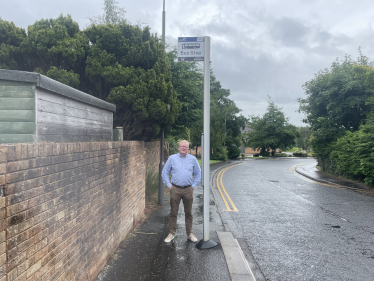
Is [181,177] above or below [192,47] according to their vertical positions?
below

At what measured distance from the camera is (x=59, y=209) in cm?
283

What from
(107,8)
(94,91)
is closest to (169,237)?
(94,91)

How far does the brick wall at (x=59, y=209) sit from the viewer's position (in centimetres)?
207

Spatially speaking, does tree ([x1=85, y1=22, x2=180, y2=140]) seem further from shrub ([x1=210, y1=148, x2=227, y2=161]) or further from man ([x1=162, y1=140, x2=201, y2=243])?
shrub ([x1=210, y1=148, x2=227, y2=161])

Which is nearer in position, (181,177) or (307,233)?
(181,177)

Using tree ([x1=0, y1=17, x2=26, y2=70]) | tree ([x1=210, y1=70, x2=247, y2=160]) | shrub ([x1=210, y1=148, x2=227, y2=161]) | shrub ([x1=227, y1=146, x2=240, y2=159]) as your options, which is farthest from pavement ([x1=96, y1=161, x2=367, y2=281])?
shrub ([x1=227, y1=146, x2=240, y2=159])

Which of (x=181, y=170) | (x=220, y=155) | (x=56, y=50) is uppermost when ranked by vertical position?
(x=56, y=50)

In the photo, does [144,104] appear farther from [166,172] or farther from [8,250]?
[8,250]

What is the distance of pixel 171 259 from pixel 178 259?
114mm

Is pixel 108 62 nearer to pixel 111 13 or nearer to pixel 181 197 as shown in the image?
pixel 181 197

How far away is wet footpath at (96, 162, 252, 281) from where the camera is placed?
158 inches

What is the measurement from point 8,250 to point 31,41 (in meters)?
6.86

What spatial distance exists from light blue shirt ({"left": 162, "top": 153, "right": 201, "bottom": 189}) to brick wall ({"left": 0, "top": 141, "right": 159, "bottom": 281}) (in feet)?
2.95

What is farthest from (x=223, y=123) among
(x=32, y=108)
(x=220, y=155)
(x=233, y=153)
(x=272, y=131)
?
(x=32, y=108)
